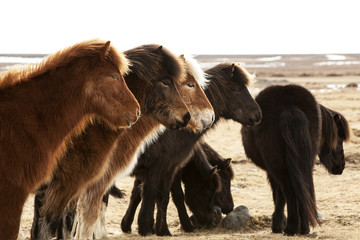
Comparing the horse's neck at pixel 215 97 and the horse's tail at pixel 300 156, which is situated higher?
the horse's neck at pixel 215 97

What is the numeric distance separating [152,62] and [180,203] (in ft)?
10.3

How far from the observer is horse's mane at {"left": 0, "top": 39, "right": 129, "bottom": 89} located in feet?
15.8

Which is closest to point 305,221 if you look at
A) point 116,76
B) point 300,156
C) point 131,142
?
point 300,156

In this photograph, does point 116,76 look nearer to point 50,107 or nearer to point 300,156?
point 50,107

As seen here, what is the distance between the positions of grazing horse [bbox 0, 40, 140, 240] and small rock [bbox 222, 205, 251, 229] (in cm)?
439

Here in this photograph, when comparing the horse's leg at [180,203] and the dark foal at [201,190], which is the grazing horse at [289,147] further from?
the horse's leg at [180,203]

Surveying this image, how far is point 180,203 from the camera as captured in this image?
8914mm

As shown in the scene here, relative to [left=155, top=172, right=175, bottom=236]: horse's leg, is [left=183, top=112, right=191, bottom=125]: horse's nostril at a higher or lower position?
higher

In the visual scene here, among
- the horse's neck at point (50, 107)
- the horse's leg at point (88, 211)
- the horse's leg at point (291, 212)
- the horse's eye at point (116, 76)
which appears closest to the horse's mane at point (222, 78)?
the horse's leg at point (291, 212)

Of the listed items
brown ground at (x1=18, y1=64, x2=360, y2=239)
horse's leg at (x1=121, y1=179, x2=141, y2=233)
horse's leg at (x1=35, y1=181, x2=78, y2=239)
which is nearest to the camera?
horse's leg at (x1=35, y1=181, x2=78, y2=239)

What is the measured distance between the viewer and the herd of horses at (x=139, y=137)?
4.69m

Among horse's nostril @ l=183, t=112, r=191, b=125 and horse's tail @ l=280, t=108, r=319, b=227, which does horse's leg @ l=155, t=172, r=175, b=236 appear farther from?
horse's nostril @ l=183, t=112, r=191, b=125

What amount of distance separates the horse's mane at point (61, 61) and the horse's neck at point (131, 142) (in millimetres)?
1692

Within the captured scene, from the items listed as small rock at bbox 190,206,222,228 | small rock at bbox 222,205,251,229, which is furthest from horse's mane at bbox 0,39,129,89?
small rock at bbox 190,206,222,228
